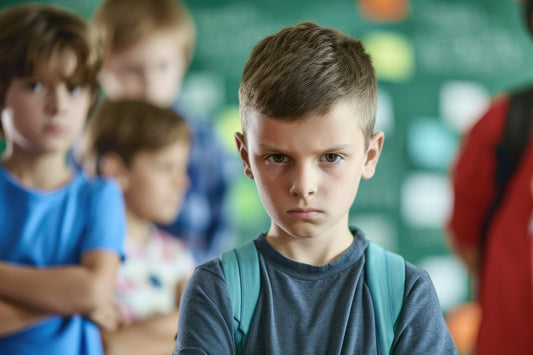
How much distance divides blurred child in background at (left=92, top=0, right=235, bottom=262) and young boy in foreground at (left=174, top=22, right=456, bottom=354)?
144 centimetres

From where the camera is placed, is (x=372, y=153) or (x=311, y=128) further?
(x=372, y=153)

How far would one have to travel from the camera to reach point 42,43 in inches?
62.9

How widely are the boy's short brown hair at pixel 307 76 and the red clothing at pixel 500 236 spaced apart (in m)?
1.34

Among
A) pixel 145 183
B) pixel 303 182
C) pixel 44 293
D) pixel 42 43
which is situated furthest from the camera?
pixel 145 183

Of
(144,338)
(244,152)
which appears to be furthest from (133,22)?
(244,152)

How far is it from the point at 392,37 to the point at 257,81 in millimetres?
3424

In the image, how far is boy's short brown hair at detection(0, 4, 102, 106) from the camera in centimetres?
159

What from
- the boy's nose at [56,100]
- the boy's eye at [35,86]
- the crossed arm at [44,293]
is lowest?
the crossed arm at [44,293]

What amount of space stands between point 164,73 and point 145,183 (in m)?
0.72

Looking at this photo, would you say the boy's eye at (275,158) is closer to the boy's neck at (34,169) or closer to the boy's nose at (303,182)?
the boy's nose at (303,182)

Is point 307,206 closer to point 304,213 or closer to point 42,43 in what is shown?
point 304,213

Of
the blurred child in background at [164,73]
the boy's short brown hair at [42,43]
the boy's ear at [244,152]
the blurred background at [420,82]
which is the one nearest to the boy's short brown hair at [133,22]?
the blurred child in background at [164,73]

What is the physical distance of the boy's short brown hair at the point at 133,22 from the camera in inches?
101

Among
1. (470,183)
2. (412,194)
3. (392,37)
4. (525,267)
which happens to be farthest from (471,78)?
(525,267)
